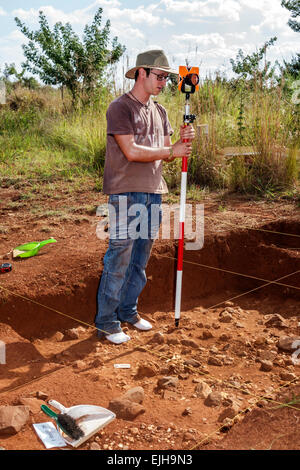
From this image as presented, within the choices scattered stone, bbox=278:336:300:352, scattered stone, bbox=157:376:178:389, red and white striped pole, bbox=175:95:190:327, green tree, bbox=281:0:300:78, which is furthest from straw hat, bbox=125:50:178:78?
green tree, bbox=281:0:300:78

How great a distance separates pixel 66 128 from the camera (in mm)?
8344

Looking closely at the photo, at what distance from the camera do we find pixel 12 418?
226 cm

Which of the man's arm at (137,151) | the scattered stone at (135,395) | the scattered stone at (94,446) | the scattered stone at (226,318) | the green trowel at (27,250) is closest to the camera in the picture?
the scattered stone at (94,446)

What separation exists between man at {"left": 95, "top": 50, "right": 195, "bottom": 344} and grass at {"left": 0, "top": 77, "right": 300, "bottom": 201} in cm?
260

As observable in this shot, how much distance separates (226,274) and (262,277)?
0.35 metres

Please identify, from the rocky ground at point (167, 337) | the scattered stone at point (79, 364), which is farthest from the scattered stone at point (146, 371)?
the scattered stone at point (79, 364)

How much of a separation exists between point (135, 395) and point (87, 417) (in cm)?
34

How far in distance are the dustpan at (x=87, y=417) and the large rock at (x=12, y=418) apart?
169mm

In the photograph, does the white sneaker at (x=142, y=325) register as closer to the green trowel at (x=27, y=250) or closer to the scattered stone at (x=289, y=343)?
the scattered stone at (x=289, y=343)

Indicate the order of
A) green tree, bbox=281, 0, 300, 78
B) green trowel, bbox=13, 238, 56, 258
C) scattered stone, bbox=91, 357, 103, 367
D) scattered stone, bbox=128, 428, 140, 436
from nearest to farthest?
scattered stone, bbox=128, 428, 140, 436 → scattered stone, bbox=91, 357, 103, 367 → green trowel, bbox=13, 238, 56, 258 → green tree, bbox=281, 0, 300, 78

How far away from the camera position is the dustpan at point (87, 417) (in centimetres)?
222

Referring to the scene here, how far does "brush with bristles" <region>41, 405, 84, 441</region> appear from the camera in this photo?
2.22 metres

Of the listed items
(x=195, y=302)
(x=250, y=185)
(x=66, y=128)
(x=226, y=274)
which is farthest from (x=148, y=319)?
(x=66, y=128)

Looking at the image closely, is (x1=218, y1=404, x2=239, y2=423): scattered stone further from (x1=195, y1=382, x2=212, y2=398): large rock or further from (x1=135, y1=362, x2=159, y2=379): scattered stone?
(x1=135, y1=362, x2=159, y2=379): scattered stone
